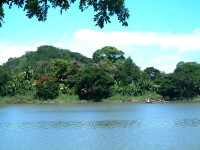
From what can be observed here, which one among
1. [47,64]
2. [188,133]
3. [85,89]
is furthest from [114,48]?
[188,133]

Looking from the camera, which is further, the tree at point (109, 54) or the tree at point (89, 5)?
the tree at point (109, 54)

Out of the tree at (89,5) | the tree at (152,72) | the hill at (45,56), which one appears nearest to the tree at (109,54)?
the tree at (152,72)

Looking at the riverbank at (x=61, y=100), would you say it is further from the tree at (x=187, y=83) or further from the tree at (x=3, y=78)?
the tree at (x=187, y=83)

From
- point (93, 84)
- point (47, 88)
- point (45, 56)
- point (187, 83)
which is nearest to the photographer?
point (47, 88)

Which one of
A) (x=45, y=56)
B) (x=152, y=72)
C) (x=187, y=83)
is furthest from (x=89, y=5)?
(x=45, y=56)

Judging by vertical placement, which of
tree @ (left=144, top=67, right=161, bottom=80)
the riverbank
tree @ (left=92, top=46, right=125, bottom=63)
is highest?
tree @ (left=92, top=46, right=125, bottom=63)

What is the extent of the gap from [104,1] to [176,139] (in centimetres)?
1322

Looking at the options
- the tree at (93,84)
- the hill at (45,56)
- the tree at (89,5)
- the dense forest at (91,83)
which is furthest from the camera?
the hill at (45,56)

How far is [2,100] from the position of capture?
165 feet

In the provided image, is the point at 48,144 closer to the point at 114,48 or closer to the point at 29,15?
the point at 29,15

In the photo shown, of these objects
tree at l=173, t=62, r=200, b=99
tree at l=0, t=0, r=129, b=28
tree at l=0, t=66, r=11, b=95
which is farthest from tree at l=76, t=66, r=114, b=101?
tree at l=0, t=0, r=129, b=28

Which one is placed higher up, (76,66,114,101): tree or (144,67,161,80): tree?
(144,67,161,80): tree

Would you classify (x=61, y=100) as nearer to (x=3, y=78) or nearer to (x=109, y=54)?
(x=3, y=78)

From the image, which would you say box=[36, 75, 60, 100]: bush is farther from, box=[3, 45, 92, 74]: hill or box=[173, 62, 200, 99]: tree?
box=[3, 45, 92, 74]: hill
